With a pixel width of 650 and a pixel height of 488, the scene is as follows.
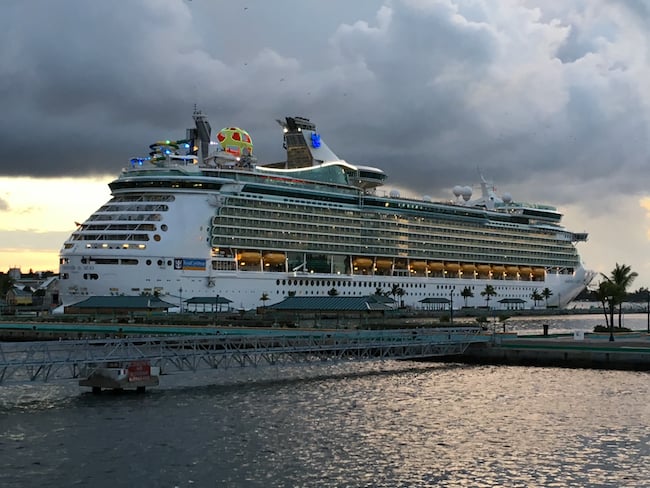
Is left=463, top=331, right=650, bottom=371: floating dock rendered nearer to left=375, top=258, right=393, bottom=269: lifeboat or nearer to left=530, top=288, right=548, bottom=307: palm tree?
left=375, top=258, right=393, bottom=269: lifeboat

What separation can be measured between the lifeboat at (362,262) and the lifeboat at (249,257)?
22.1m

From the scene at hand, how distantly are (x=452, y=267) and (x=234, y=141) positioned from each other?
5204 centimetres

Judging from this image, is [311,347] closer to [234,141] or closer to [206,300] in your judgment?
[206,300]

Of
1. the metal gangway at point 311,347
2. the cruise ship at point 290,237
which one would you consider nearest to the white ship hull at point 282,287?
the cruise ship at point 290,237

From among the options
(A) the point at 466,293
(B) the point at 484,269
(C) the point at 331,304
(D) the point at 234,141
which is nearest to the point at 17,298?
(D) the point at 234,141

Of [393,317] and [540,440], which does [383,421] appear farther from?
[393,317]

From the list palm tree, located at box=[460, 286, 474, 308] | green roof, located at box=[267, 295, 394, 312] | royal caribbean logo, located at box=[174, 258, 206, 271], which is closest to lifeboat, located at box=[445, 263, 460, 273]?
palm tree, located at box=[460, 286, 474, 308]

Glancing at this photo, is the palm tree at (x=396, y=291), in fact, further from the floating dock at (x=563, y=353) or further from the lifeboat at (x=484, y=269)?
the floating dock at (x=563, y=353)

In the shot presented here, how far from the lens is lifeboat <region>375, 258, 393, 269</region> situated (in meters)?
142

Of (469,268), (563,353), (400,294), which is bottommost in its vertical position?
(563,353)

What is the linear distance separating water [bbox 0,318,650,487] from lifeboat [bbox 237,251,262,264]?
6248cm

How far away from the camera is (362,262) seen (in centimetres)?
14012

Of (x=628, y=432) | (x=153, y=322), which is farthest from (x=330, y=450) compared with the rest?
(x=153, y=322)

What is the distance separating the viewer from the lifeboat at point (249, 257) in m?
119
